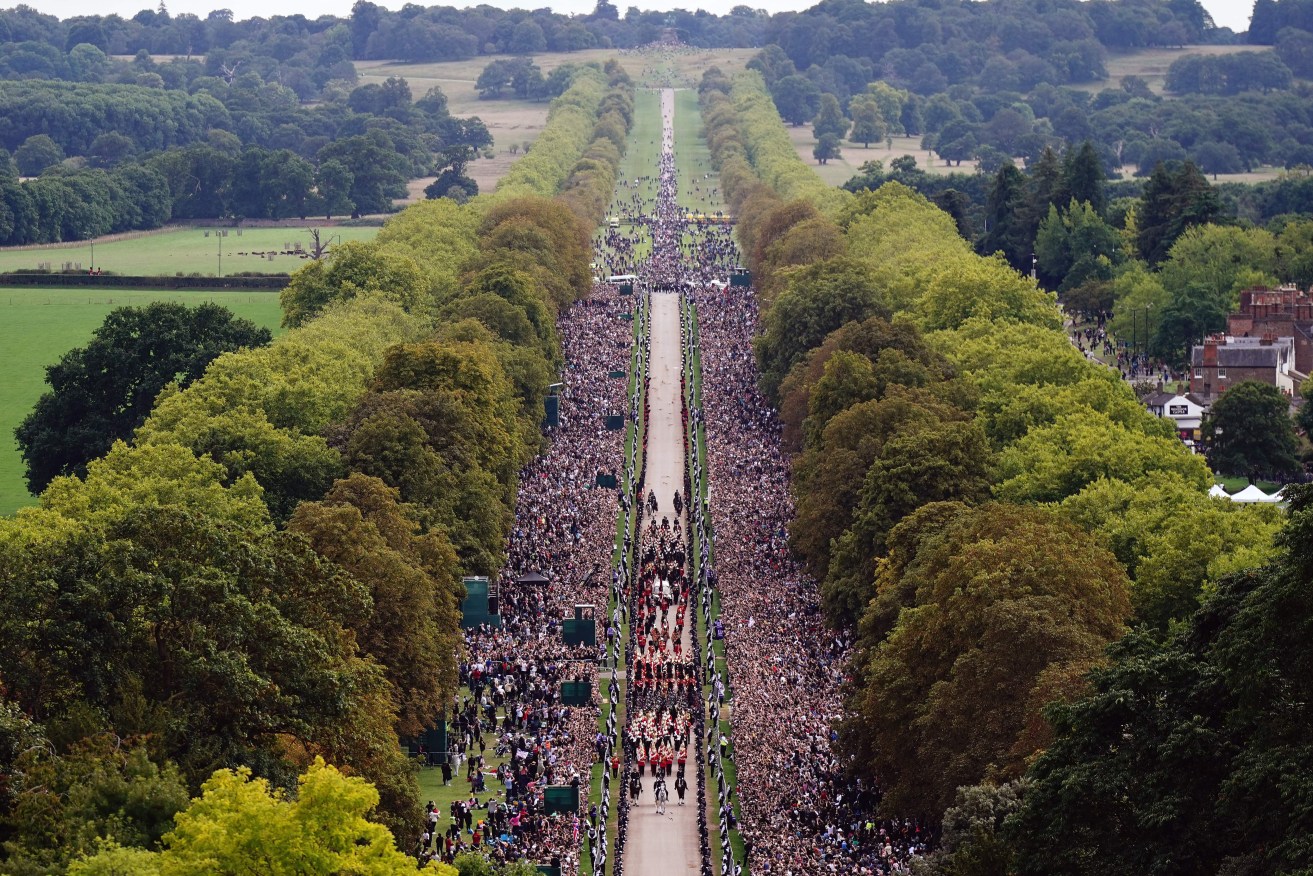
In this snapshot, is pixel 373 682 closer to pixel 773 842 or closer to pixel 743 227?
pixel 773 842

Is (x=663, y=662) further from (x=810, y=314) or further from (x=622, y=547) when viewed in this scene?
(x=810, y=314)

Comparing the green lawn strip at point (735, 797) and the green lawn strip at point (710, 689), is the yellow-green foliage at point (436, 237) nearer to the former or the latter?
the green lawn strip at point (710, 689)

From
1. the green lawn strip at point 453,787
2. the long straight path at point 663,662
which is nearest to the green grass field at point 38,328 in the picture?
the long straight path at point 663,662

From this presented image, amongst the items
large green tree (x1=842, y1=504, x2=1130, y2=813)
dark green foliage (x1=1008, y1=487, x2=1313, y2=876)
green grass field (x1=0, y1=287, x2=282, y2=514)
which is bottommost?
green grass field (x1=0, y1=287, x2=282, y2=514)

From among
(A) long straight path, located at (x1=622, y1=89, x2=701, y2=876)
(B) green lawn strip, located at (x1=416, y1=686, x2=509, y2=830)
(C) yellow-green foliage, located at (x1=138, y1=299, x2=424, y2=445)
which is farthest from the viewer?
(C) yellow-green foliage, located at (x1=138, y1=299, x2=424, y2=445)

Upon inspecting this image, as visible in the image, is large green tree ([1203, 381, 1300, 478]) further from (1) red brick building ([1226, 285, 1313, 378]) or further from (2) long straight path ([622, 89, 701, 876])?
(2) long straight path ([622, 89, 701, 876])

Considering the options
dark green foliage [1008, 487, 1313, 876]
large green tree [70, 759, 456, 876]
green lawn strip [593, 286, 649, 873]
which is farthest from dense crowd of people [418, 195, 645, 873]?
dark green foliage [1008, 487, 1313, 876]
